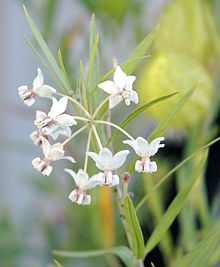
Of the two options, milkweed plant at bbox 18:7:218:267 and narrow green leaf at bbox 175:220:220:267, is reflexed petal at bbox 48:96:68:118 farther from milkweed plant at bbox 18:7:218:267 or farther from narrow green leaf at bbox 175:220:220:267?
narrow green leaf at bbox 175:220:220:267

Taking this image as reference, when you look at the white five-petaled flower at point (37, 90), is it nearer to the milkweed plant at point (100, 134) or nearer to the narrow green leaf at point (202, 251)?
the milkweed plant at point (100, 134)

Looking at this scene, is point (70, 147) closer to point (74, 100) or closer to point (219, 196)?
point (219, 196)

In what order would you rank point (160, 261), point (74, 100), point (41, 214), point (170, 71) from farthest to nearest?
point (41, 214), point (160, 261), point (170, 71), point (74, 100)

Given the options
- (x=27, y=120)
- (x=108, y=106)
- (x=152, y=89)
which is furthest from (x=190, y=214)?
(x=27, y=120)

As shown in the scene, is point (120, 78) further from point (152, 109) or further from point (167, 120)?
point (152, 109)

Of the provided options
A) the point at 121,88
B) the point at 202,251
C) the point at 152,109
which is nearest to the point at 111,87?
the point at 121,88

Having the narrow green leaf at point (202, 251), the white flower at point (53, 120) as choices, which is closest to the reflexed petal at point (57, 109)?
the white flower at point (53, 120)
